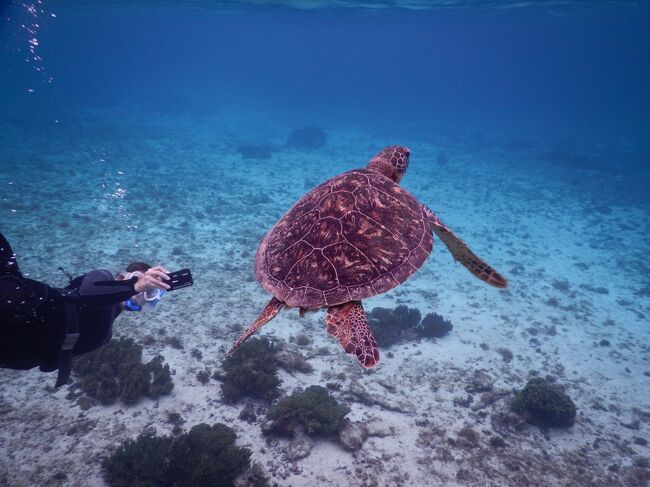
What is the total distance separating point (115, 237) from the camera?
15086mm

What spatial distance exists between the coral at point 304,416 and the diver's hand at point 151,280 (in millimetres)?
4179

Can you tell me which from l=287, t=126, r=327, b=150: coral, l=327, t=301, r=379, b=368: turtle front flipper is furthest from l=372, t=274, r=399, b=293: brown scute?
l=287, t=126, r=327, b=150: coral

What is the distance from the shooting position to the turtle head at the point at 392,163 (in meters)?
5.95

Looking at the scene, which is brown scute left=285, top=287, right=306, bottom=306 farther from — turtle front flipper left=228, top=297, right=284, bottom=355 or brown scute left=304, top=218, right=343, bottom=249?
brown scute left=304, top=218, right=343, bottom=249

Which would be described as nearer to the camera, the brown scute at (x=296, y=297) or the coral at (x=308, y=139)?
the brown scute at (x=296, y=297)

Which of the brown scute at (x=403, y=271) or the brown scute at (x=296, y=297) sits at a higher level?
the brown scute at (x=403, y=271)

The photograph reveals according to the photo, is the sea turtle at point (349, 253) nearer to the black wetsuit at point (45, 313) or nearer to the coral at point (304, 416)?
the black wetsuit at point (45, 313)

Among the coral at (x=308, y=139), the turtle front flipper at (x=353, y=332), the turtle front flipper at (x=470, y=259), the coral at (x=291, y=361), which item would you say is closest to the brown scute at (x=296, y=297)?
the turtle front flipper at (x=353, y=332)

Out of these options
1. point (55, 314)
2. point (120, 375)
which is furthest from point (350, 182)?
point (120, 375)

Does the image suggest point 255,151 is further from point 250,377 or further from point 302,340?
point 250,377

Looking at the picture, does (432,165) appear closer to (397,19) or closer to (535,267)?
(535,267)

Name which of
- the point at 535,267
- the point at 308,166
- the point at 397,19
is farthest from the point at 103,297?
the point at 397,19

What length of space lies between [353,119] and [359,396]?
2385 inches

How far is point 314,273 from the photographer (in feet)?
13.0
